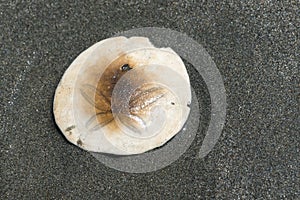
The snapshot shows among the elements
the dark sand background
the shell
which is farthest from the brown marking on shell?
the dark sand background

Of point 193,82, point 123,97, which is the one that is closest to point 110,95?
point 123,97

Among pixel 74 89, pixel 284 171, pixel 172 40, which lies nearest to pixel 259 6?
pixel 172 40

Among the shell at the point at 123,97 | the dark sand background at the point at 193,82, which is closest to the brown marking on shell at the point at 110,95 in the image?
the shell at the point at 123,97

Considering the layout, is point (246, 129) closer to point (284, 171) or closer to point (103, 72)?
point (284, 171)

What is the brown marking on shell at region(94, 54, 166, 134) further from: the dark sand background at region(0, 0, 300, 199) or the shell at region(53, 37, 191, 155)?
the dark sand background at region(0, 0, 300, 199)

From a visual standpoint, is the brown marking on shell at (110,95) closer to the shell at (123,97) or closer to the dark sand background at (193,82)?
the shell at (123,97)
